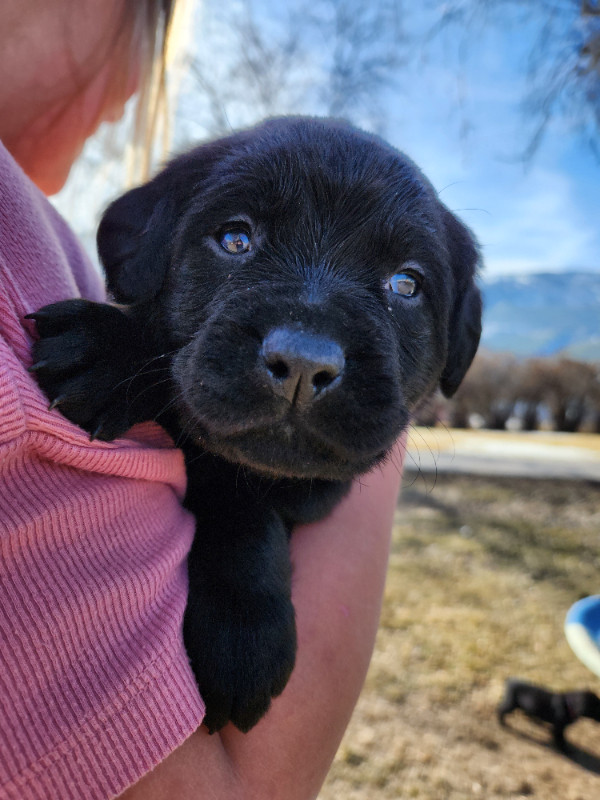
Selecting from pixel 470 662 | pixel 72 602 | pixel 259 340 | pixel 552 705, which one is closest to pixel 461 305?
pixel 259 340

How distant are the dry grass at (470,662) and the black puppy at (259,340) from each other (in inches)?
70.8

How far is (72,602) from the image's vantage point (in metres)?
0.68

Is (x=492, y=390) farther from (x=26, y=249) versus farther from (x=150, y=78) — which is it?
(x=26, y=249)

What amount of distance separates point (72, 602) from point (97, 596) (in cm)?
3

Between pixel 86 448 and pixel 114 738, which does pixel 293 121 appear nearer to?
pixel 86 448

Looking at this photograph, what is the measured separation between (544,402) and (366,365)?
960cm

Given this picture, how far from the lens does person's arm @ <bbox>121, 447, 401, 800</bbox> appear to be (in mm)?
793

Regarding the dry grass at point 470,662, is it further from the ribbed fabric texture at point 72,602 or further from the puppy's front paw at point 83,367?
the puppy's front paw at point 83,367

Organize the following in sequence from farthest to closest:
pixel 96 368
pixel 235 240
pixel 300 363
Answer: pixel 235 240 < pixel 96 368 < pixel 300 363

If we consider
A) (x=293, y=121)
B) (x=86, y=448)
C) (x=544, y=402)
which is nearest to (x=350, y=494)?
(x=86, y=448)

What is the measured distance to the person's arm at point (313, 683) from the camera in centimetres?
79

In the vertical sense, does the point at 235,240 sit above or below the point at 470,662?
above

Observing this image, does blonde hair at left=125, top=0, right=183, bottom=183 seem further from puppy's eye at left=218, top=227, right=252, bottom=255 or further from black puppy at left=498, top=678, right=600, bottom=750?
black puppy at left=498, top=678, right=600, bottom=750

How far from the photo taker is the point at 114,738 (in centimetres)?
66
